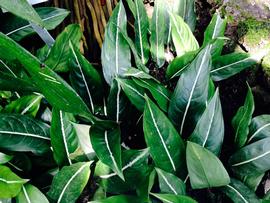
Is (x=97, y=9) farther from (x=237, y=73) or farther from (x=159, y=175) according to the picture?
(x=159, y=175)

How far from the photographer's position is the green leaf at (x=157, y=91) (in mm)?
1179

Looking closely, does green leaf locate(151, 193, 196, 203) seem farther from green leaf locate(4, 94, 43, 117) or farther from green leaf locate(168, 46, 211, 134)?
green leaf locate(4, 94, 43, 117)

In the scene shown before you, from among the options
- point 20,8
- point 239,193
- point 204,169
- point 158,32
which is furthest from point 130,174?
point 20,8

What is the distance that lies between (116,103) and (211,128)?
12.3 inches

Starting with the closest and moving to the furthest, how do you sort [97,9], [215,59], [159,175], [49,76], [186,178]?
[49,76], [159,175], [186,178], [215,59], [97,9]

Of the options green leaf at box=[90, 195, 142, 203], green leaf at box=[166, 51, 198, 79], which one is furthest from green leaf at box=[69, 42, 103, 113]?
green leaf at box=[90, 195, 142, 203]

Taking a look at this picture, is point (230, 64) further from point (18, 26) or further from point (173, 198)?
point (18, 26)

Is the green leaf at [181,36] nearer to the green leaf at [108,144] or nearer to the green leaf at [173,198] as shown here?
the green leaf at [108,144]

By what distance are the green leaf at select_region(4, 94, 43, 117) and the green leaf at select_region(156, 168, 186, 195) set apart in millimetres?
453

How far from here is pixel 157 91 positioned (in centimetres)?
121

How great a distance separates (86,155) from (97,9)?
561 millimetres

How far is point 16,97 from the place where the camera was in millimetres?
1320

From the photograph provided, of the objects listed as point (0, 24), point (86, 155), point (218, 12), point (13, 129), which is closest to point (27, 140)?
point (13, 129)

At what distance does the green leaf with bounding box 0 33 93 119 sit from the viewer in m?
0.76
